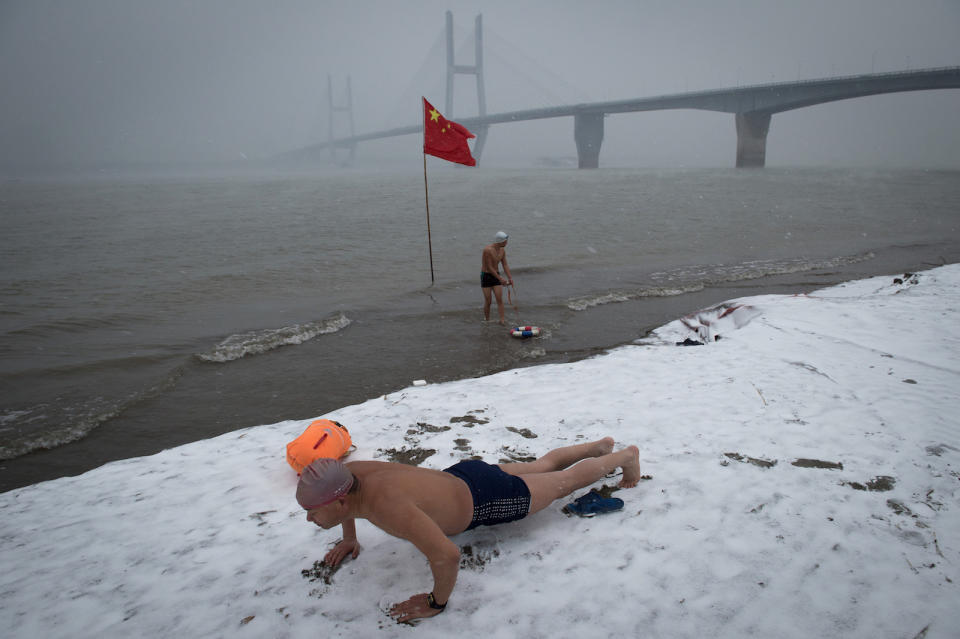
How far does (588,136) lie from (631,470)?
7364cm

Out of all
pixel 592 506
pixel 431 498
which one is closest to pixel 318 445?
pixel 431 498

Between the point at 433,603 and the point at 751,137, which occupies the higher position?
the point at 751,137

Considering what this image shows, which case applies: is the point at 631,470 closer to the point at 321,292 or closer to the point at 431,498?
the point at 431,498

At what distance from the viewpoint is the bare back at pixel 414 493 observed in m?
2.58

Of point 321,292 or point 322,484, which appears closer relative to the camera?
point 322,484

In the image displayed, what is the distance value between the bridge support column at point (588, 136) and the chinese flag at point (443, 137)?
62.5 metres

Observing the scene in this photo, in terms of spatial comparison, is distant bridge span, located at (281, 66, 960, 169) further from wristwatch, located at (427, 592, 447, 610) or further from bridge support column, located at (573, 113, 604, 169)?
wristwatch, located at (427, 592, 447, 610)

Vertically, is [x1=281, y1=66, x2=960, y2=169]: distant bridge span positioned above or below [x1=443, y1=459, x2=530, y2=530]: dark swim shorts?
above

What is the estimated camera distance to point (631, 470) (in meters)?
3.66

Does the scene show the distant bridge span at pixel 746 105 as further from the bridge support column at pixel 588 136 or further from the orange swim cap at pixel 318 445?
the orange swim cap at pixel 318 445

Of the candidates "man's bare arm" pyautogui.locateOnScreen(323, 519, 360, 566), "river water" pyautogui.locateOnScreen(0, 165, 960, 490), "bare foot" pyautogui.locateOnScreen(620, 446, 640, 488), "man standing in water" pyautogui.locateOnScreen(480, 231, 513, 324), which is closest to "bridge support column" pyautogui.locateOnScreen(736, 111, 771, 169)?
"river water" pyautogui.locateOnScreen(0, 165, 960, 490)

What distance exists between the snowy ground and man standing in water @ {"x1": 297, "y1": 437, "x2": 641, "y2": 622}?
0.70ft

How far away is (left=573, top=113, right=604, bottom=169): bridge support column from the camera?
70.2 m

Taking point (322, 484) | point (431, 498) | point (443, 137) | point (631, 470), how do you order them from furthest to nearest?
point (443, 137) → point (631, 470) → point (431, 498) → point (322, 484)
